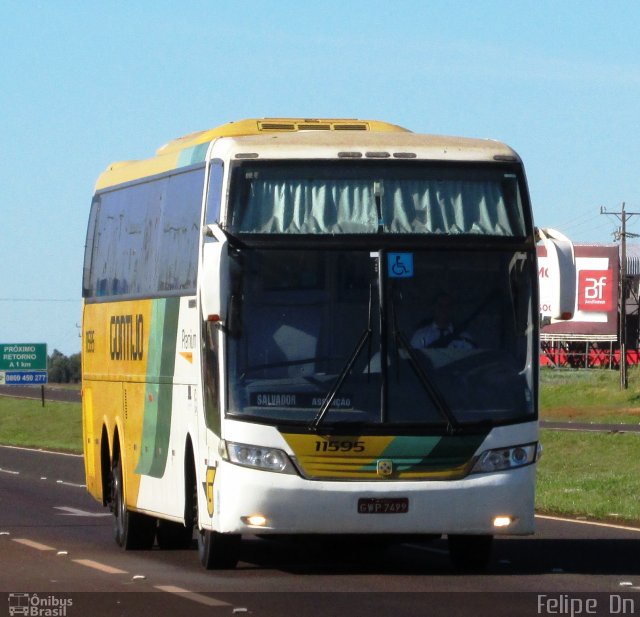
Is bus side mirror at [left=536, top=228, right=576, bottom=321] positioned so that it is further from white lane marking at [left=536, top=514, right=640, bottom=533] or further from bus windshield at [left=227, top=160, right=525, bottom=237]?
white lane marking at [left=536, top=514, right=640, bottom=533]

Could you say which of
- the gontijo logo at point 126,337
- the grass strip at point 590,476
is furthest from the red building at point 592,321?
the gontijo logo at point 126,337

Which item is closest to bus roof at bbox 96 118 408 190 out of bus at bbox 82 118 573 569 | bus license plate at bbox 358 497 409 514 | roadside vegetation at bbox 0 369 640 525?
bus at bbox 82 118 573 569

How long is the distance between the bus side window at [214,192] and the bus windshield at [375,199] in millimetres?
197

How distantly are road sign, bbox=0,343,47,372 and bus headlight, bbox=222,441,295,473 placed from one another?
212ft

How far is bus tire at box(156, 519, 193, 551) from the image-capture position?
17781mm

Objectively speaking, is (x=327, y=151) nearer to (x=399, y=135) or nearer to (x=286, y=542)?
(x=399, y=135)

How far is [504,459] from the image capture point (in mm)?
13719

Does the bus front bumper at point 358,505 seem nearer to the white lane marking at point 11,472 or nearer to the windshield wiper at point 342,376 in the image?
the windshield wiper at point 342,376

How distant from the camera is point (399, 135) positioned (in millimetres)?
14539

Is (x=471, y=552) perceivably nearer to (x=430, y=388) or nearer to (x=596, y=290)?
(x=430, y=388)

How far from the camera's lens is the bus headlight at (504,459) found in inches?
537

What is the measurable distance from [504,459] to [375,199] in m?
2.26

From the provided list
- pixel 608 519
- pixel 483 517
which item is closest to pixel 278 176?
pixel 483 517

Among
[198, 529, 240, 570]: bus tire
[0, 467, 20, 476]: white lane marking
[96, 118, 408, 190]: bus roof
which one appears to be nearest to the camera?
[198, 529, 240, 570]: bus tire
